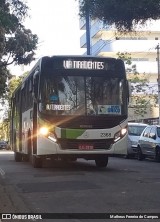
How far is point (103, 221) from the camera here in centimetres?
722

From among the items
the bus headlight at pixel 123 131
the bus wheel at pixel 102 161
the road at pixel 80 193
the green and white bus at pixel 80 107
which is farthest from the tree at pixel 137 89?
the road at pixel 80 193

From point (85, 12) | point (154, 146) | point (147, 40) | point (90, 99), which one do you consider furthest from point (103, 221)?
point (147, 40)

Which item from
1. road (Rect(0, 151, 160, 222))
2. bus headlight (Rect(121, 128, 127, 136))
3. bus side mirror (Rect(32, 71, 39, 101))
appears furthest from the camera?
bus headlight (Rect(121, 128, 127, 136))

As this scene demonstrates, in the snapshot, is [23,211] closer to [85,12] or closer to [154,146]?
[85,12]

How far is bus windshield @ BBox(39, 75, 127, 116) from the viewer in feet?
48.4

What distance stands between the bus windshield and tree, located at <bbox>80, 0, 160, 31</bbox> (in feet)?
5.96

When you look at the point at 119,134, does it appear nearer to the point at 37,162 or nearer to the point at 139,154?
the point at 37,162

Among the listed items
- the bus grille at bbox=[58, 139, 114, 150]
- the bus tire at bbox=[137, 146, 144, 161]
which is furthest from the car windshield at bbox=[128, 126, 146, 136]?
the bus grille at bbox=[58, 139, 114, 150]

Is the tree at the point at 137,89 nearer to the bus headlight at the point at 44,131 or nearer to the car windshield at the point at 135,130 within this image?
the car windshield at the point at 135,130

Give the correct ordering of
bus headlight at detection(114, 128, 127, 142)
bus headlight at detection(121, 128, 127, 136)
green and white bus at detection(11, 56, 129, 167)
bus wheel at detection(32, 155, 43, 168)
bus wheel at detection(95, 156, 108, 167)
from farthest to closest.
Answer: bus wheel at detection(95, 156, 108, 167) → bus wheel at detection(32, 155, 43, 168) → bus headlight at detection(121, 128, 127, 136) → bus headlight at detection(114, 128, 127, 142) → green and white bus at detection(11, 56, 129, 167)

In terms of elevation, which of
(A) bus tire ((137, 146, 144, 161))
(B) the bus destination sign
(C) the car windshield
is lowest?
(A) bus tire ((137, 146, 144, 161))

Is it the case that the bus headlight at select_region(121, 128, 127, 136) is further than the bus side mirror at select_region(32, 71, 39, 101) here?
Yes

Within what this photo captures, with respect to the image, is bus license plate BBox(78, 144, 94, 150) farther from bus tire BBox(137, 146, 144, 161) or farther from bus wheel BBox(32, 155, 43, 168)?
bus tire BBox(137, 146, 144, 161)

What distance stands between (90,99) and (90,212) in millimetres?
7307
